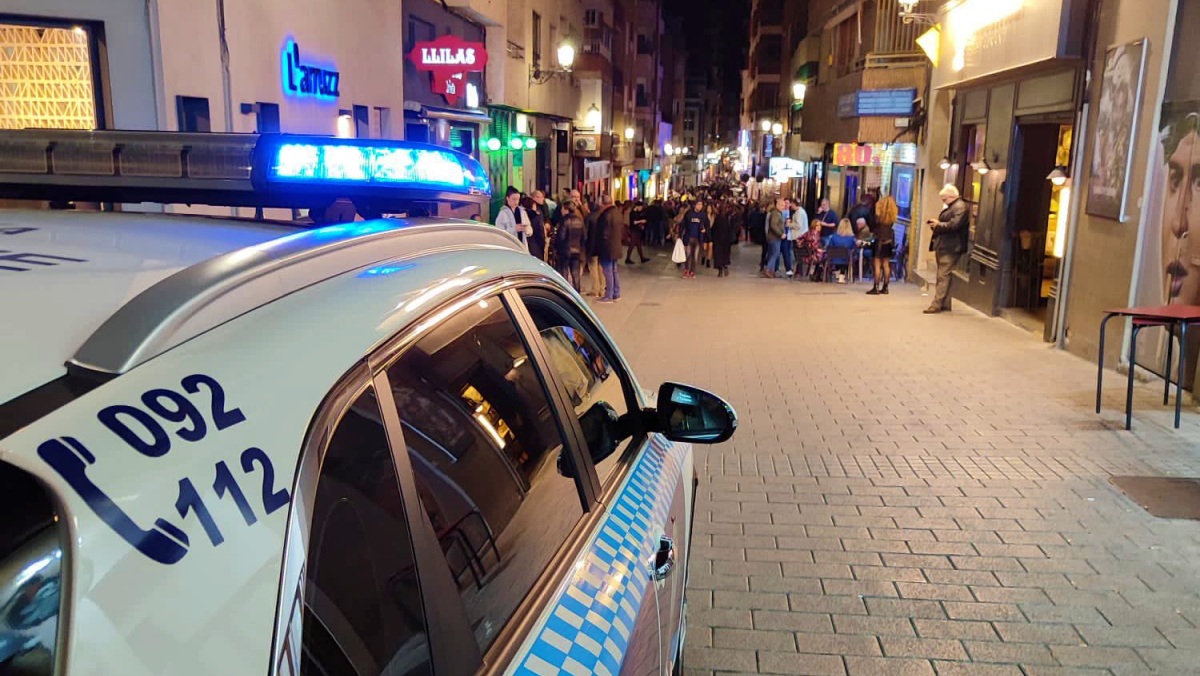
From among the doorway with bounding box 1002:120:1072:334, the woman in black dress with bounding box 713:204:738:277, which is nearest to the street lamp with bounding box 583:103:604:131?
the woman in black dress with bounding box 713:204:738:277

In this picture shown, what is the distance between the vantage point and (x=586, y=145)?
31.0 m

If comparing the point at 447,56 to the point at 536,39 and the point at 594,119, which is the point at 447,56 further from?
the point at 594,119

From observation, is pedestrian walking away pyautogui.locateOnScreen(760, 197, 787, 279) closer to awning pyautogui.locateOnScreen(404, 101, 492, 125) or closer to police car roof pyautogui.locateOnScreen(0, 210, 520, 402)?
awning pyautogui.locateOnScreen(404, 101, 492, 125)

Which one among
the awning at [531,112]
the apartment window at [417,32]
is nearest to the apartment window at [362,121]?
the apartment window at [417,32]

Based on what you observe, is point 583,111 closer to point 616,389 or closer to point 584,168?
point 584,168

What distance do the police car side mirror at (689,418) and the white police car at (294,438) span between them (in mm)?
259

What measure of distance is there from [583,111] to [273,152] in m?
32.6

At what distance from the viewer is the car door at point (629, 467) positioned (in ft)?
7.77

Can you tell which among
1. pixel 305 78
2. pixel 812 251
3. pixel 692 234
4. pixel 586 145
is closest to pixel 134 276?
pixel 305 78

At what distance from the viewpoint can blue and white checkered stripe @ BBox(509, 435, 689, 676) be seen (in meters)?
1.74

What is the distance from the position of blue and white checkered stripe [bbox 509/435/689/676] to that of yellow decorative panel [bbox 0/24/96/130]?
7728 mm

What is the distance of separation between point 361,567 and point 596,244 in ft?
48.0

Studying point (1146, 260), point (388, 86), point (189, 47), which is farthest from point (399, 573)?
point (388, 86)

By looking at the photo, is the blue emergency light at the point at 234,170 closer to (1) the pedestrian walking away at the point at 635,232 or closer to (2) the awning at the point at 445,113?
(2) the awning at the point at 445,113
